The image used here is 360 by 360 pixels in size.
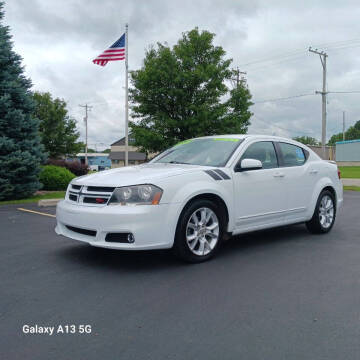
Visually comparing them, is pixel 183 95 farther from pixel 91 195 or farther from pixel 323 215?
pixel 91 195

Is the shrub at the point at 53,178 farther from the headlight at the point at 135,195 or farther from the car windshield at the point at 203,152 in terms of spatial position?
the headlight at the point at 135,195

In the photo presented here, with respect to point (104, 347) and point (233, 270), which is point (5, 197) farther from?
point (104, 347)

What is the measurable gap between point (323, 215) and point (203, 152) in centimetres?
256

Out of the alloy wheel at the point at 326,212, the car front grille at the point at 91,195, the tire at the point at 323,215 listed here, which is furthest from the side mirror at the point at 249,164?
the alloy wheel at the point at 326,212

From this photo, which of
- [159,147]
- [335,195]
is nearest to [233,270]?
[335,195]

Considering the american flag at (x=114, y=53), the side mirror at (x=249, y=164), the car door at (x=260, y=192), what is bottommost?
the car door at (x=260, y=192)

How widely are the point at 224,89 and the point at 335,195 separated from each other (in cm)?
1270

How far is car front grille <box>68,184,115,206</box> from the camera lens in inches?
183

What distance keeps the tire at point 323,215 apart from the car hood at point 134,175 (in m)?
2.51

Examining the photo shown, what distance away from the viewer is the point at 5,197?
13273 millimetres

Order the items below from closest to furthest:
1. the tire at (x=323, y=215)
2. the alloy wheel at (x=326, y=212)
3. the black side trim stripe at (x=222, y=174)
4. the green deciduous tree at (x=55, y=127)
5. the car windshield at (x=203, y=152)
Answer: the black side trim stripe at (x=222, y=174), the car windshield at (x=203, y=152), the tire at (x=323, y=215), the alloy wheel at (x=326, y=212), the green deciduous tree at (x=55, y=127)

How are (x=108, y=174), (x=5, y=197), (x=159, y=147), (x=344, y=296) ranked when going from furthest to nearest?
(x=159, y=147) < (x=5, y=197) < (x=108, y=174) < (x=344, y=296)

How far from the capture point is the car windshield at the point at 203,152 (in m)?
5.65

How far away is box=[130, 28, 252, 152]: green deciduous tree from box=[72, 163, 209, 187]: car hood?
41.9 ft
